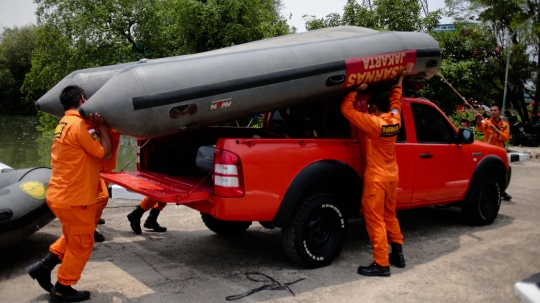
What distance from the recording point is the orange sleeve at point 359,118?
4805 mm

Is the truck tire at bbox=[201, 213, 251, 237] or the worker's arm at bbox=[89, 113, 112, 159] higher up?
the worker's arm at bbox=[89, 113, 112, 159]

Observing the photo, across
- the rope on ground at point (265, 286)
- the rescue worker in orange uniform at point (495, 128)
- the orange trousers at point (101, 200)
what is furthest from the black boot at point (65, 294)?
the rescue worker in orange uniform at point (495, 128)

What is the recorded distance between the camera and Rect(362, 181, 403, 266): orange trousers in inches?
191

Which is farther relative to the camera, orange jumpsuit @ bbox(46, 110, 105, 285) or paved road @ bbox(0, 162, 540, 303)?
paved road @ bbox(0, 162, 540, 303)

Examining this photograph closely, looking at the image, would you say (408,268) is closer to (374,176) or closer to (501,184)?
(374,176)

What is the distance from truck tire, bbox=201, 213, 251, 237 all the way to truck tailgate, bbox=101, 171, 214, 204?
0.79 m

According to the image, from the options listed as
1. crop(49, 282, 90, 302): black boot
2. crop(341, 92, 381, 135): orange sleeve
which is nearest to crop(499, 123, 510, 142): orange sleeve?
crop(341, 92, 381, 135): orange sleeve

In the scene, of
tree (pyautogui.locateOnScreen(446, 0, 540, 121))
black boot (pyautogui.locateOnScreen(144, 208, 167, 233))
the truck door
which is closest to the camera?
the truck door

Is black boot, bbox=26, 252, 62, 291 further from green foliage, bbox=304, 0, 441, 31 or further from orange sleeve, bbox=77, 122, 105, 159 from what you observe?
green foliage, bbox=304, 0, 441, 31

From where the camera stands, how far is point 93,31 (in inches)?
639

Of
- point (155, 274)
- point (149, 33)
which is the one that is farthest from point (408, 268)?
point (149, 33)

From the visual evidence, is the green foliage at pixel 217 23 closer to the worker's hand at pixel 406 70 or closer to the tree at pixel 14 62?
the worker's hand at pixel 406 70

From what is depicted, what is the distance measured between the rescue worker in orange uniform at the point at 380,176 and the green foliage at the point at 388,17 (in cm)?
1054

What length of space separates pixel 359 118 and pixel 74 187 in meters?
2.60
